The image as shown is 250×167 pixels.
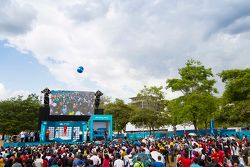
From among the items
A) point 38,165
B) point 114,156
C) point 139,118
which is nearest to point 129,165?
point 114,156

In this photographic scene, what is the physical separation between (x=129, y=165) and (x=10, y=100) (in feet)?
134

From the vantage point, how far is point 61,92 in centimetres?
3478

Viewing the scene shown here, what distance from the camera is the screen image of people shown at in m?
34.5

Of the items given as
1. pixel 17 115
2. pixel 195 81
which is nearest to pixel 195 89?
pixel 195 81

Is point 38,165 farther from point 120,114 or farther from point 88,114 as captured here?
point 120,114

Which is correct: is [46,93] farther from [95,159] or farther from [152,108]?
[95,159]

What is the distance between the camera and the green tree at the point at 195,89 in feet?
129

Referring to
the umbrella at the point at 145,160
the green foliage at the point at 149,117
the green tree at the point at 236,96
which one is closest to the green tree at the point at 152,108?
the green foliage at the point at 149,117

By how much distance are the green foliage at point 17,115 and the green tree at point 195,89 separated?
24081mm

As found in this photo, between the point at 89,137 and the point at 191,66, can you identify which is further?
the point at 191,66

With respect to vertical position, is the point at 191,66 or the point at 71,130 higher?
the point at 191,66

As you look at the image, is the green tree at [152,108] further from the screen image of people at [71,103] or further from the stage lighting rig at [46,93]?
the stage lighting rig at [46,93]

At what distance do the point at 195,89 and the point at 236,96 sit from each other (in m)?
5.64

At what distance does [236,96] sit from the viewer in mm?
39719
